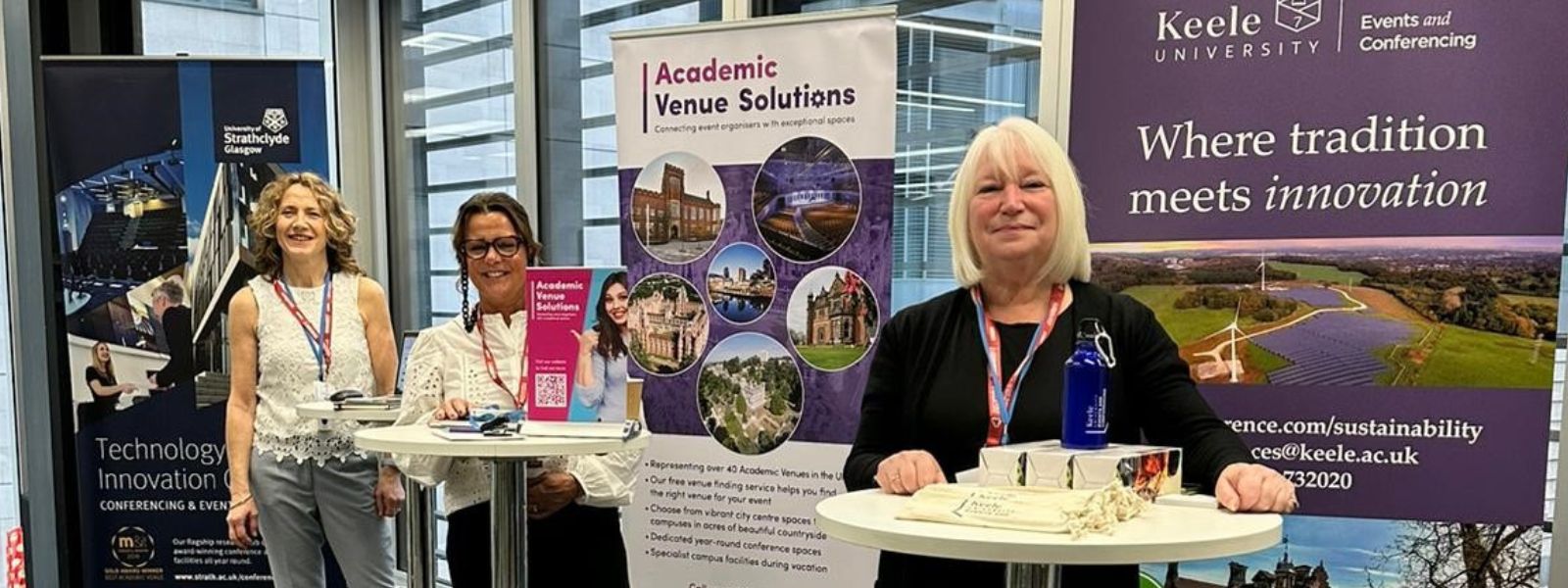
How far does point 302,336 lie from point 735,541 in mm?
1282

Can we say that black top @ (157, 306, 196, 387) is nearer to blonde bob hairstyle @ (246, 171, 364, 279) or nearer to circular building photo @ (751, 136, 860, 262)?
blonde bob hairstyle @ (246, 171, 364, 279)

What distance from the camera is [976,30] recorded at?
2914 mm

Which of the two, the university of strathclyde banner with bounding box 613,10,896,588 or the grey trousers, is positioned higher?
the university of strathclyde banner with bounding box 613,10,896,588

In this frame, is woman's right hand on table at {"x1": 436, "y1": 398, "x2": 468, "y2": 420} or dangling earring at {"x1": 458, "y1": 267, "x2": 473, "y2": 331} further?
dangling earring at {"x1": 458, "y1": 267, "x2": 473, "y2": 331}

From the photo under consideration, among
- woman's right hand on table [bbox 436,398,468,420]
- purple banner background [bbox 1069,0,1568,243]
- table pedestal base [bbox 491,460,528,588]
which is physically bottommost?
table pedestal base [bbox 491,460,528,588]

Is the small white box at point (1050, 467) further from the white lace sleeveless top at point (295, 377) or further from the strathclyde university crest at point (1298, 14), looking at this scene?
the white lace sleeveless top at point (295, 377)

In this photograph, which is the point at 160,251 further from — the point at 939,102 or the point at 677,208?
the point at 939,102

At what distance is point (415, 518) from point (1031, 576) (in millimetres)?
1576

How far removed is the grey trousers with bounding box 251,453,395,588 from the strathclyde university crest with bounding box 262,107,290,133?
1.26m

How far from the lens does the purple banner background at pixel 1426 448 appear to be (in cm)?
206

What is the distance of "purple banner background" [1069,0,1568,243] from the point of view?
2.02 meters

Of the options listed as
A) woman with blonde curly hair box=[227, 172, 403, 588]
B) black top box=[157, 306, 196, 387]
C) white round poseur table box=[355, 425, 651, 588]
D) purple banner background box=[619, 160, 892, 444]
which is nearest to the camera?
white round poseur table box=[355, 425, 651, 588]

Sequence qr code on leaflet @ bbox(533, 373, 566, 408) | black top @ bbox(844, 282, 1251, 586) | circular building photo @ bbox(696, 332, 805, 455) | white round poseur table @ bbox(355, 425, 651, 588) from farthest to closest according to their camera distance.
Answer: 1. circular building photo @ bbox(696, 332, 805, 455)
2. qr code on leaflet @ bbox(533, 373, 566, 408)
3. white round poseur table @ bbox(355, 425, 651, 588)
4. black top @ bbox(844, 282, 1251, 586)

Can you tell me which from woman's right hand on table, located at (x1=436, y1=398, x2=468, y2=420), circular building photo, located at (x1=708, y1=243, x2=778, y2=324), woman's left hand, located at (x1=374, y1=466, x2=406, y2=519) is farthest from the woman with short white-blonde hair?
woman's left hand, located at (x1=374, y1=466, x2=406, y2=519)
